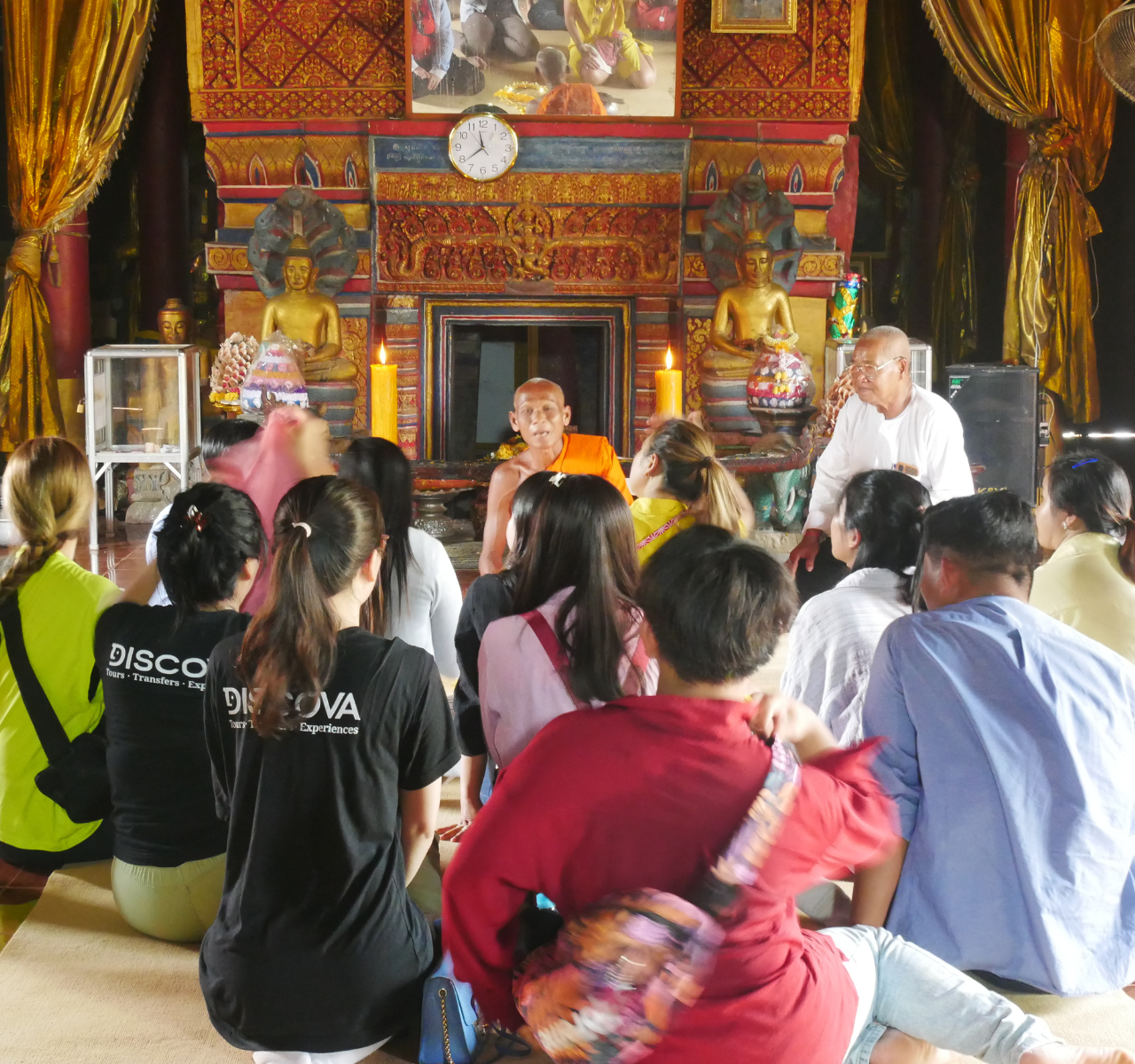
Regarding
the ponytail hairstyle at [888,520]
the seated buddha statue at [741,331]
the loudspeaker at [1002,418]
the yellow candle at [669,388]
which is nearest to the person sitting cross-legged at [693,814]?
the ponytail hairstyle at [888,520]

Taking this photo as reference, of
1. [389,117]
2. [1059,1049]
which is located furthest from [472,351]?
[1059,1049]

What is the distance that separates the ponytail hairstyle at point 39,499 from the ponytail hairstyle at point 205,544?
52 cm

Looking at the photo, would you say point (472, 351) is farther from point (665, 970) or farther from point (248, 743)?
point (665, 970)

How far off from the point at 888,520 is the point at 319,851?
57.5 inches

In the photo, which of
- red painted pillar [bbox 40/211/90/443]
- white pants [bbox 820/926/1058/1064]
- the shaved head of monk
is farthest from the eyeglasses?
red painted pillar [bbox 40/211/90/443]

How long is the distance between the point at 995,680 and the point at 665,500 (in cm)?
128

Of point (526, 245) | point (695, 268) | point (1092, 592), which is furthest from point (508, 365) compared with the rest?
point (1092, 592)

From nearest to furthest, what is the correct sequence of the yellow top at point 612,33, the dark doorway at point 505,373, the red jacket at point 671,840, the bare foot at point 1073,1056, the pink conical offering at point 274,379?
1. the red jacket at point 671,840
2. the bare foot at point 1073,1056
3. the pink conical offering at point 274,379
4. the yellow top at point 612,33
5. the dark doorway at point 505,373

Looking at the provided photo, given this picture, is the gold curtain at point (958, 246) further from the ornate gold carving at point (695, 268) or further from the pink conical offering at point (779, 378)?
the pink conical offering at point (779, 378)

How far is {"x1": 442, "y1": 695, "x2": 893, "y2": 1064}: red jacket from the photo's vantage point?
1.60 meters

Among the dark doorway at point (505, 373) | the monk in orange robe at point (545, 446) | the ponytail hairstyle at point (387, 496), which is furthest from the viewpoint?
the dark doorway at point (505, 373)

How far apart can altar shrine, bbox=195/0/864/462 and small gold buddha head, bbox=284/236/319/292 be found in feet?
0.80

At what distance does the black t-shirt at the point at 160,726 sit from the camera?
2.57 metres

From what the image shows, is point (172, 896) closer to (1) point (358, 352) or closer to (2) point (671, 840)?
(2) point (671, 840)
